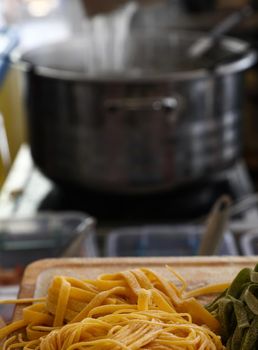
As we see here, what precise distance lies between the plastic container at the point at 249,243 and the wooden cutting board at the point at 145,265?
1.41 ft

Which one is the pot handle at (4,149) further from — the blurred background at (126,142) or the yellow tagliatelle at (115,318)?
the yellow tagliatelle at (115,318)

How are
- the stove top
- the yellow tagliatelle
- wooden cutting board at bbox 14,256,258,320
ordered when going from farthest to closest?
the stove top, wooden cutting board at bbox 14,256,258,320, the yellow tagliatelle

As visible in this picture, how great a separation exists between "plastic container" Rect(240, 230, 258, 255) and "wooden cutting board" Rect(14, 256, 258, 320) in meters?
0.43

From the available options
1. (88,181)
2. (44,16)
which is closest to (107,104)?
(88,181)

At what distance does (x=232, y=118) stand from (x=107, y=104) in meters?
0.44

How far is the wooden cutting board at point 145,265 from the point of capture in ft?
4.43

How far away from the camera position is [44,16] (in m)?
4.54

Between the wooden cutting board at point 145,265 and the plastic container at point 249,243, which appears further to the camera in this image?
the plastic container at point 249,243

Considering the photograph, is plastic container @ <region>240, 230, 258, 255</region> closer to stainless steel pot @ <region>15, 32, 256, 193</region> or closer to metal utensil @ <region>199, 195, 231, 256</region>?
metal utensil @ <region>199, 195, 231, 256</region>

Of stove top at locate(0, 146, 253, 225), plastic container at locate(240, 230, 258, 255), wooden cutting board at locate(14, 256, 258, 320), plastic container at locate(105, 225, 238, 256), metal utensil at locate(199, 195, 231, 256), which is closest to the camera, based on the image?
wooden cutting board at locate(14, 256, 258, 320)

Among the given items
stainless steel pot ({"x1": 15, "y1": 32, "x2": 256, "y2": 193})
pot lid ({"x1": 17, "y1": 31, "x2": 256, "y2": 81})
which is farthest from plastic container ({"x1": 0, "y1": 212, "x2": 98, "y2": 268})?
pot lid ({"x1": 17, "y1": 31, "x2": 256, "y2": 81})

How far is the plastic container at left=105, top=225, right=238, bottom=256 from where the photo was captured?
80.4 inches

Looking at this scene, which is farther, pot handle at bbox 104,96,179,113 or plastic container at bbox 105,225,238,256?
pot handle at bbox 104,96,179,113

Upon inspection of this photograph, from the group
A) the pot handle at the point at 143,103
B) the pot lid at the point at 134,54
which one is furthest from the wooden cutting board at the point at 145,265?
the pot lid at the point at 134,54
